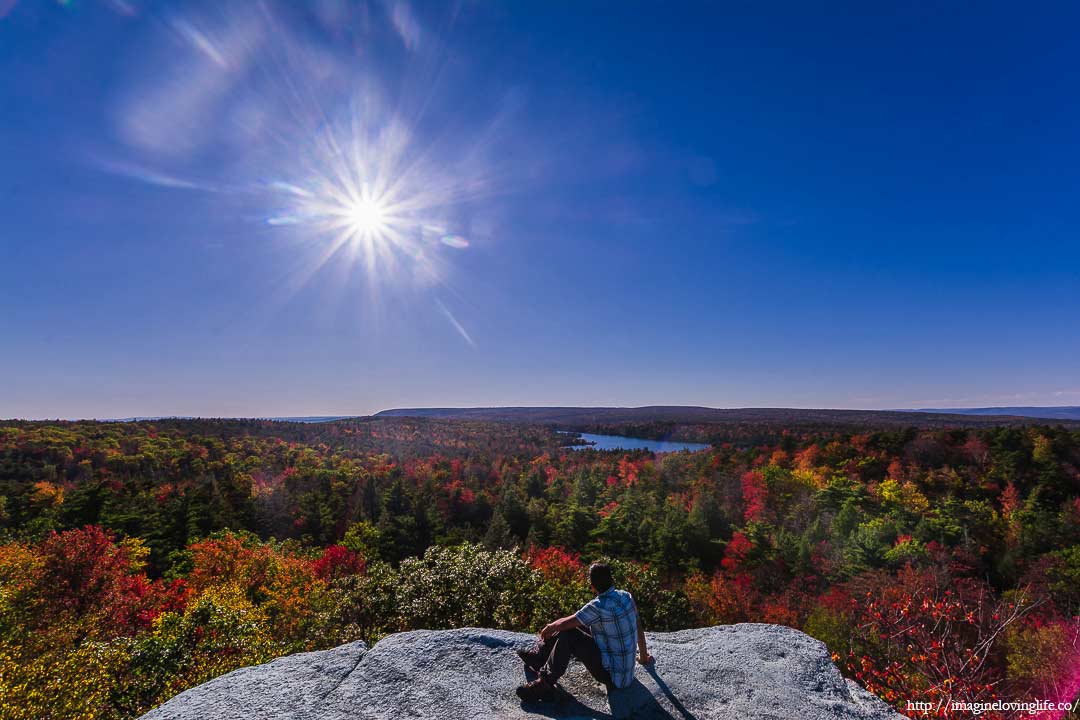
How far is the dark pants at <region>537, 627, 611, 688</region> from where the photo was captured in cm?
520

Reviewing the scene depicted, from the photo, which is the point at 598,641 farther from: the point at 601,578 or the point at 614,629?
the point at 601,578

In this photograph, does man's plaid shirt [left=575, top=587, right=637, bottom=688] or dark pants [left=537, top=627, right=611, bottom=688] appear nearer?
man's plaid shirt [left=575, top=587, right=637, bottom=688]

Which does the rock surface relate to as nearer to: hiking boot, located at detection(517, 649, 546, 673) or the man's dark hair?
hiking boot, located at detection(517, 649, 546, 673)

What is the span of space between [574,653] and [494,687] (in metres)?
1.30

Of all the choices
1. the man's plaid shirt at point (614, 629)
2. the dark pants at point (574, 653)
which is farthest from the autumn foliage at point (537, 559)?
the dark pants at point (574, 653)

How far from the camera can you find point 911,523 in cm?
4338

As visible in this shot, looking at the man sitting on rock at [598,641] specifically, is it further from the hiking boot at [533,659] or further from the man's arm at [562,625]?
the hiking boot at [533,659]

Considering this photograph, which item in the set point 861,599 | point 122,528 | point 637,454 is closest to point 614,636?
point 861,599

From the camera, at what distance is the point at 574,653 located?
5.32 m

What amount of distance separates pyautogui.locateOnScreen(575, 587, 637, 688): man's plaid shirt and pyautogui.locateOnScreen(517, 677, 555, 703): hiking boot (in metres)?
0.77

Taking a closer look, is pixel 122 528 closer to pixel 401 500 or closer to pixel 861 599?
pixel 401 500

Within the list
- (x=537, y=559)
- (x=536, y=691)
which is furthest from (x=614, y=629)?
(x=537, y=559)

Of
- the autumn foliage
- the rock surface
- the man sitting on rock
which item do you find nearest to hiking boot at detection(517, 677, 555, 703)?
the man sitting on rock

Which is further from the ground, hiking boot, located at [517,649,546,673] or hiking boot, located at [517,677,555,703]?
hiking boot, located at [517,649,546,673]
